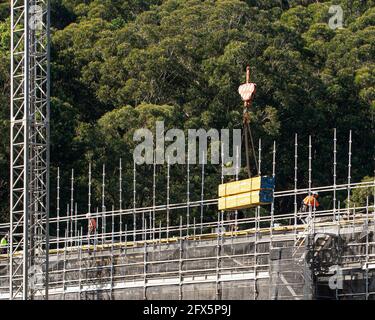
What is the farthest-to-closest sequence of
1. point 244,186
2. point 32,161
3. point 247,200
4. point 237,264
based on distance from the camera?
1. point 32,161
2. point 237,264
3. point 244,186
4. point 247,200

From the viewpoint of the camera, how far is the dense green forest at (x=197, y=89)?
2894 inches

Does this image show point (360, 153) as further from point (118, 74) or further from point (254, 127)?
point (118, 74)

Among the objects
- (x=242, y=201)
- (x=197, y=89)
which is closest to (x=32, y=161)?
(x=242, y=201)

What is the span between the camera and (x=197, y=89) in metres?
79.3

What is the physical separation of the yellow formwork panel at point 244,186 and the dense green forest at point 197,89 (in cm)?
2062

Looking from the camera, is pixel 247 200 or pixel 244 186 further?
pixel 244 186

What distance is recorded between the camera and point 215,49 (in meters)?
82.5

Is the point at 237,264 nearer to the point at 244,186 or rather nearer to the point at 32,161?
the point at 244,186

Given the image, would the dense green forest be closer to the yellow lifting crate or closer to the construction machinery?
the construction machinery

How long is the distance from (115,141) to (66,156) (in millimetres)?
2603

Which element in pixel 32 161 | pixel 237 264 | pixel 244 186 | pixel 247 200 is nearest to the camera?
pixel 247 200

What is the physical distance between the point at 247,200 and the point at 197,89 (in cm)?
3132

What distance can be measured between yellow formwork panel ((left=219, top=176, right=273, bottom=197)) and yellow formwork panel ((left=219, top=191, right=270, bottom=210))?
13 centimetres

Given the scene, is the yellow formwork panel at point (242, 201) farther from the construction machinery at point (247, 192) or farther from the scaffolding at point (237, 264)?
the scaffolding at point (237, 264)
